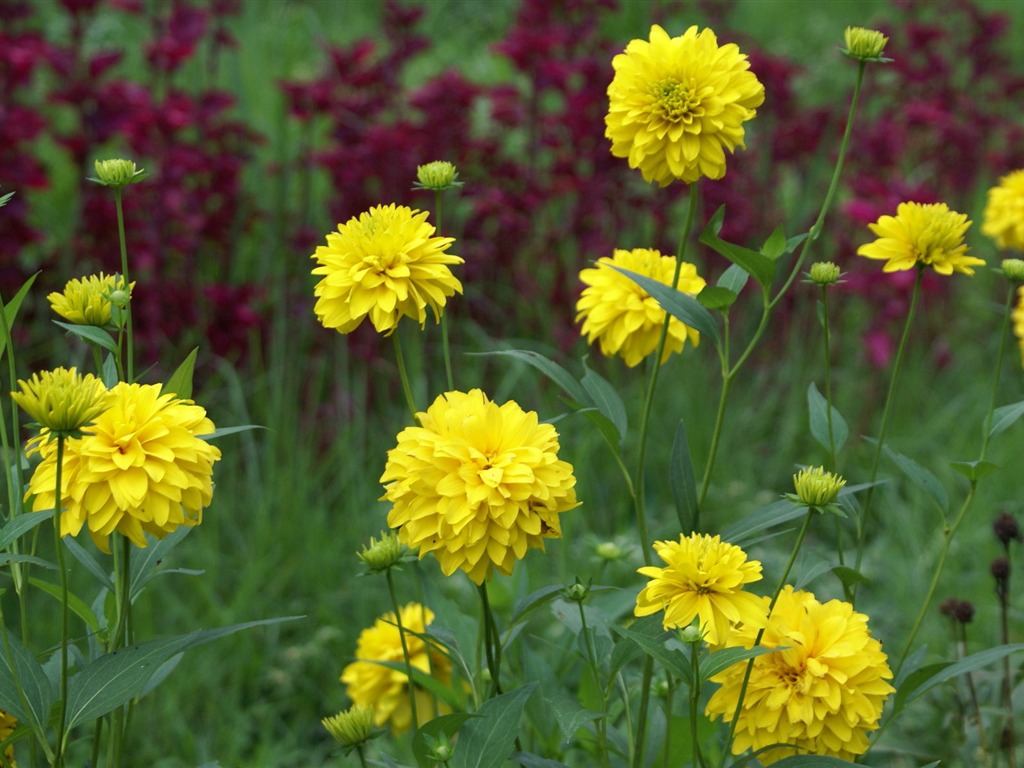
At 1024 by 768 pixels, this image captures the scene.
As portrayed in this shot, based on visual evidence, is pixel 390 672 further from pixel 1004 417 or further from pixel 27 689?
pixel 1004 417

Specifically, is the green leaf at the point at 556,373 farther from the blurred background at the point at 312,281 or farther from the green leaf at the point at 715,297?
the blurred background at the point at 312,281

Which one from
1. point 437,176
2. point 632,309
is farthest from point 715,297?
point 437,176

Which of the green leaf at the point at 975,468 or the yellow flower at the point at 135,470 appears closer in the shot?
the yellow flower at the point at 135,470

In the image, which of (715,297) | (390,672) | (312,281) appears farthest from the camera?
(312,281)

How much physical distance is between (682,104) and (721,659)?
49 centimetres

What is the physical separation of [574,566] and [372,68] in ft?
4.40

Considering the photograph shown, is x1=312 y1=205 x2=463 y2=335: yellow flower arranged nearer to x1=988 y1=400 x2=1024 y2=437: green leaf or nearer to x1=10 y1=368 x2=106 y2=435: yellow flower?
x1=10 y1=368 x2=106 y2=435: yellow flower

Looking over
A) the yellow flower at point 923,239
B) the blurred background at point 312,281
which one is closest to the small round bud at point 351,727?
the yellow flower at point 923,239

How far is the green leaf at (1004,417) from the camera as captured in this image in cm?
118

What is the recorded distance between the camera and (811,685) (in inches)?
39.2

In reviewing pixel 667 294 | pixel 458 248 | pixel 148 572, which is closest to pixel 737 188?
pixel 458 248

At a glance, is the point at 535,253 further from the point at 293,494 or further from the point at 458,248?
the point at 293,494

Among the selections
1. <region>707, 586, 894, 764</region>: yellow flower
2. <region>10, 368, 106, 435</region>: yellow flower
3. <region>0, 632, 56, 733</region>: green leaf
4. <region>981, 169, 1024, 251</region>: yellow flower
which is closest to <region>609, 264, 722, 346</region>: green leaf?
<region>707, 586, 894, 764</region>: yellow flower

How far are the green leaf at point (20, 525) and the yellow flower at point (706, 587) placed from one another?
0.45 metres
